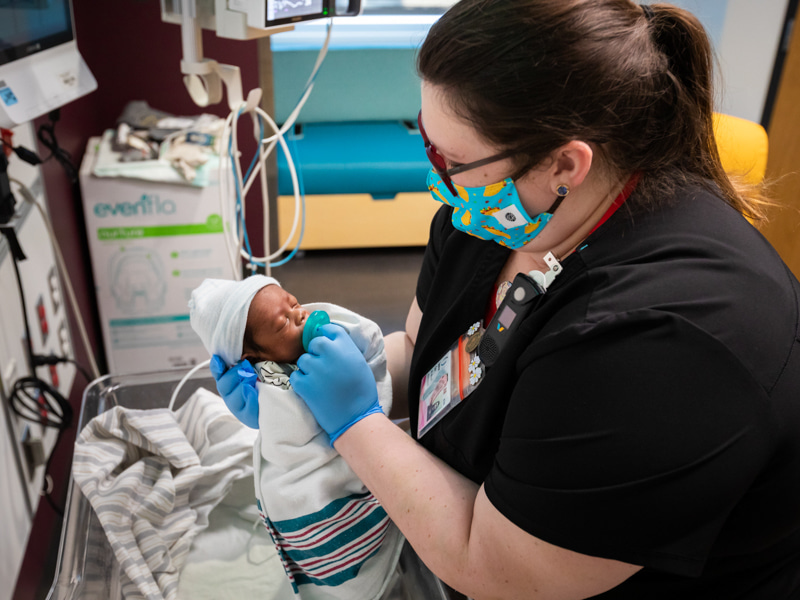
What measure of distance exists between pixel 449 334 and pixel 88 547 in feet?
2.35

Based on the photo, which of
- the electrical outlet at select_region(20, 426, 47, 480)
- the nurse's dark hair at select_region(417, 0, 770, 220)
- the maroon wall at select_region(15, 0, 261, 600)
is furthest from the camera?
the maroon wall at select_region(15, 0, 261, 600)

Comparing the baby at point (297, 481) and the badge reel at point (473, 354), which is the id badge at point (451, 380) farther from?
the baby at point (297, 481)

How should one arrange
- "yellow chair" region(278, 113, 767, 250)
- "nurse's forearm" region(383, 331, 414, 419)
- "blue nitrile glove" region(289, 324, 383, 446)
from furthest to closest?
1. "yellow chair" region(278, 113, 767, 250)
2. "nurse's forearm" region(383, 331, 414, 419)
3. "blue nitrile glove" region(289, 324, 383, 446)

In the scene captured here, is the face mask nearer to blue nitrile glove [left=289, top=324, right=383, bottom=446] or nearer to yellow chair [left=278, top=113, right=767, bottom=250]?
blue nitrile glove [left=289, top=324, right=383, bottom=446]

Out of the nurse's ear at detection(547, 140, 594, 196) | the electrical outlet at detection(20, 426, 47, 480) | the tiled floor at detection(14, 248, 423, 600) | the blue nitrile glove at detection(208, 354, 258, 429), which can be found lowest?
the tiled floor at detection(14, 248, 423, 600)

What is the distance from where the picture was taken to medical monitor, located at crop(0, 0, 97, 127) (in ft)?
4.80

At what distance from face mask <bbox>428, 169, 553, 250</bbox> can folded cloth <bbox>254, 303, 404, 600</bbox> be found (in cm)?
41

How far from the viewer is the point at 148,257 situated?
2309 millimetres

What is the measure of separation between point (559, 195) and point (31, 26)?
1.42m

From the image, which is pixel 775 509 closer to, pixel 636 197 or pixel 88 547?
pixel 636 197

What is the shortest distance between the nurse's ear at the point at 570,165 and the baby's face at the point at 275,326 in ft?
1.84

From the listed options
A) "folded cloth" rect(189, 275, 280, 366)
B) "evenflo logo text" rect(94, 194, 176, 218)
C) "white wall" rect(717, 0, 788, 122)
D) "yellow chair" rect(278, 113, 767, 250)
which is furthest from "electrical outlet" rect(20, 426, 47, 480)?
"white wall" rect(717, 0, 788, 122)

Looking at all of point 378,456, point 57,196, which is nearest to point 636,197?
point 378,456

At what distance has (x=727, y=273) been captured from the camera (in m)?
0.78
